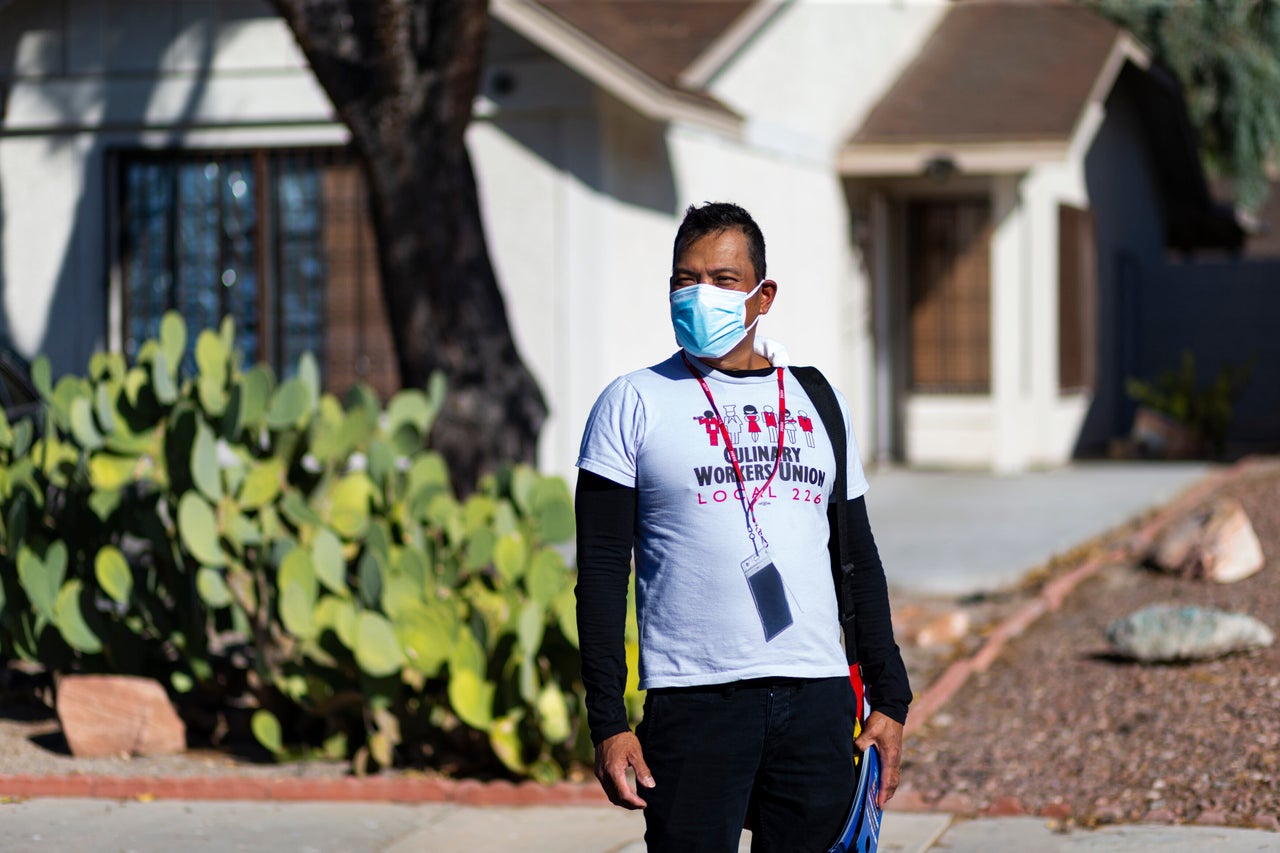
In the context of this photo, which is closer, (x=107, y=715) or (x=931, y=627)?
(x=107, y=715)

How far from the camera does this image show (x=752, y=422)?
3.42 metres

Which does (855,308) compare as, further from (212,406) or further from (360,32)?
(212,406)

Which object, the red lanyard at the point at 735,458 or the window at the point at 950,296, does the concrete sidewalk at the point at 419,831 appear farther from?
the window at the point at 950,296

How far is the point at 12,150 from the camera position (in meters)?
12.4

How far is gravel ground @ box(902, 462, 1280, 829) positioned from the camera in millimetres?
5930

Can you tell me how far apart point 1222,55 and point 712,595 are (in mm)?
23051

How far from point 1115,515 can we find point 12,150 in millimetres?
8309

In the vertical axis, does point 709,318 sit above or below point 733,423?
above

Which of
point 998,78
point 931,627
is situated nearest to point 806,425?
point 931,627

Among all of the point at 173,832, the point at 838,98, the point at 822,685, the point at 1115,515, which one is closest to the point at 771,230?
the point at 838,98

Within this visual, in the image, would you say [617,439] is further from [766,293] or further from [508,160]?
[508,160]

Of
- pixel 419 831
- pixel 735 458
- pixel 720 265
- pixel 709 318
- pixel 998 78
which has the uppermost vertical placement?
pixel 998 78

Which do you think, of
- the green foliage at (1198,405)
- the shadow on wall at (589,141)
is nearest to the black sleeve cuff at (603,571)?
the shadow on wall at (589,141)

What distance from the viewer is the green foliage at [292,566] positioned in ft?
20.1
